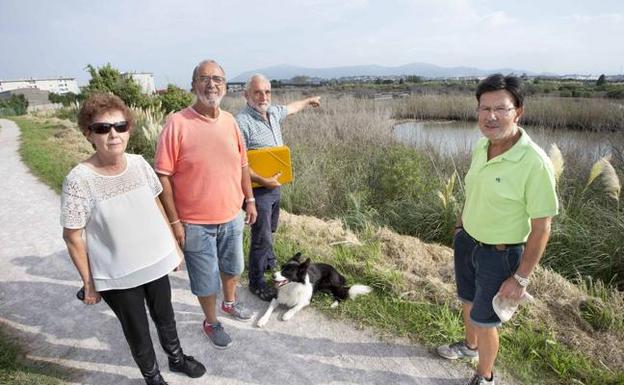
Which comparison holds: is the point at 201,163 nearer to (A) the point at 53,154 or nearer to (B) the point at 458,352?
(B) the point at 458,352

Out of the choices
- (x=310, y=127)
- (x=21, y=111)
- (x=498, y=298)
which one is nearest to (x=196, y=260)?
(x=498, y=298)

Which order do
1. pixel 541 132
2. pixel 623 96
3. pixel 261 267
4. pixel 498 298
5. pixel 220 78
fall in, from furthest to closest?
pixel 623 96, pixel 541 132, pixel 261 267, pixel 220 78, pixel 498 298

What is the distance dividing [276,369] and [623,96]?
50.1 feet

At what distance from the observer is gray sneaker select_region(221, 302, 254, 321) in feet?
10.3

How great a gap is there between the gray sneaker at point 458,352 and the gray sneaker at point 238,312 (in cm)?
164

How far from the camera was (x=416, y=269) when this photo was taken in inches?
150

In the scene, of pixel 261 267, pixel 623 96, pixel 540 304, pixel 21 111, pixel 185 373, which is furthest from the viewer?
pixel 21 111

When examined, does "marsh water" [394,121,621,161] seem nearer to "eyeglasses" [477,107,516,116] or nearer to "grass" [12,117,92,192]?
"eyeglasses" [477,107,516,116]

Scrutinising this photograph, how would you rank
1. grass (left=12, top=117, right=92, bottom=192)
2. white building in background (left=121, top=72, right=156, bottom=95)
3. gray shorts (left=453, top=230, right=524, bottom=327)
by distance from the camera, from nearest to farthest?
1. gray shorts (left=453, top=230, right=524, bottom=327)
2. grass (left=12, top=117, right=92, bottom=192)
3. white building in background (left=121, top=72, right=156, bottom=95)

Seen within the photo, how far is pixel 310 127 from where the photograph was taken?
411 inches

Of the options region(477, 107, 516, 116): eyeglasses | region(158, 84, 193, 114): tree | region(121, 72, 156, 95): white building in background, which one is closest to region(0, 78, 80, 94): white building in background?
region(121, 72, 156, 95): white building in background

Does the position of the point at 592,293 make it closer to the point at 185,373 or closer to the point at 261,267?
the point at 261,267

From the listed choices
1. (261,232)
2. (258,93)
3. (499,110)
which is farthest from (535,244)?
(258,93)

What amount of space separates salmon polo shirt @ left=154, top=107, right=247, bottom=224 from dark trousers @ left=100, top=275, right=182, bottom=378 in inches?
20.7
